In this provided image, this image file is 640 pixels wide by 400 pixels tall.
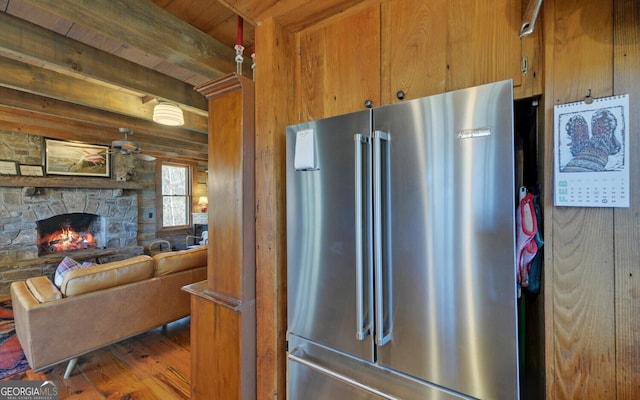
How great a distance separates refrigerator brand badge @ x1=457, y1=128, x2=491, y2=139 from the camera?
0.85 meters

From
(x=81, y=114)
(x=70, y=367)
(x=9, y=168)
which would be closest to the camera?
Answer: (x=70, y=367)

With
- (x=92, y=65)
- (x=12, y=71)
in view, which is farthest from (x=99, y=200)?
(x=92, y=65)

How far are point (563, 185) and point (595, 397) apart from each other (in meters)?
0.64

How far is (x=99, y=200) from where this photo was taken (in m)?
5.15

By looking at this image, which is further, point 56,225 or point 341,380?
point 56,225

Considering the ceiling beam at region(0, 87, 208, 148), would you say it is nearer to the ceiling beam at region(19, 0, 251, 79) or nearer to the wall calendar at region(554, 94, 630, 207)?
the ceiling beam at region(19, 0, 251, 79)

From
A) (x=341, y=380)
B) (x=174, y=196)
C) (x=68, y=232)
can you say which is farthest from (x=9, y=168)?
(x=341, y=380)

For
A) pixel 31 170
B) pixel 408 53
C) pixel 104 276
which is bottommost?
pixel 104 276

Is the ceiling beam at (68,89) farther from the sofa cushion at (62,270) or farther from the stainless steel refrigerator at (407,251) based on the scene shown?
the stainless steel refrigerator at (407,251)

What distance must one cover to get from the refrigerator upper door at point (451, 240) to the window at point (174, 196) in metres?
6.30

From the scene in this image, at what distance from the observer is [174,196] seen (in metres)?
6.40

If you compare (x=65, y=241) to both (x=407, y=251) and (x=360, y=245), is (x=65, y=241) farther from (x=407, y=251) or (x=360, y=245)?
(x=407, y=251)

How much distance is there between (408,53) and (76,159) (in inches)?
228

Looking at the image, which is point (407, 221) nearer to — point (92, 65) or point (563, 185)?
point (563, 185)
